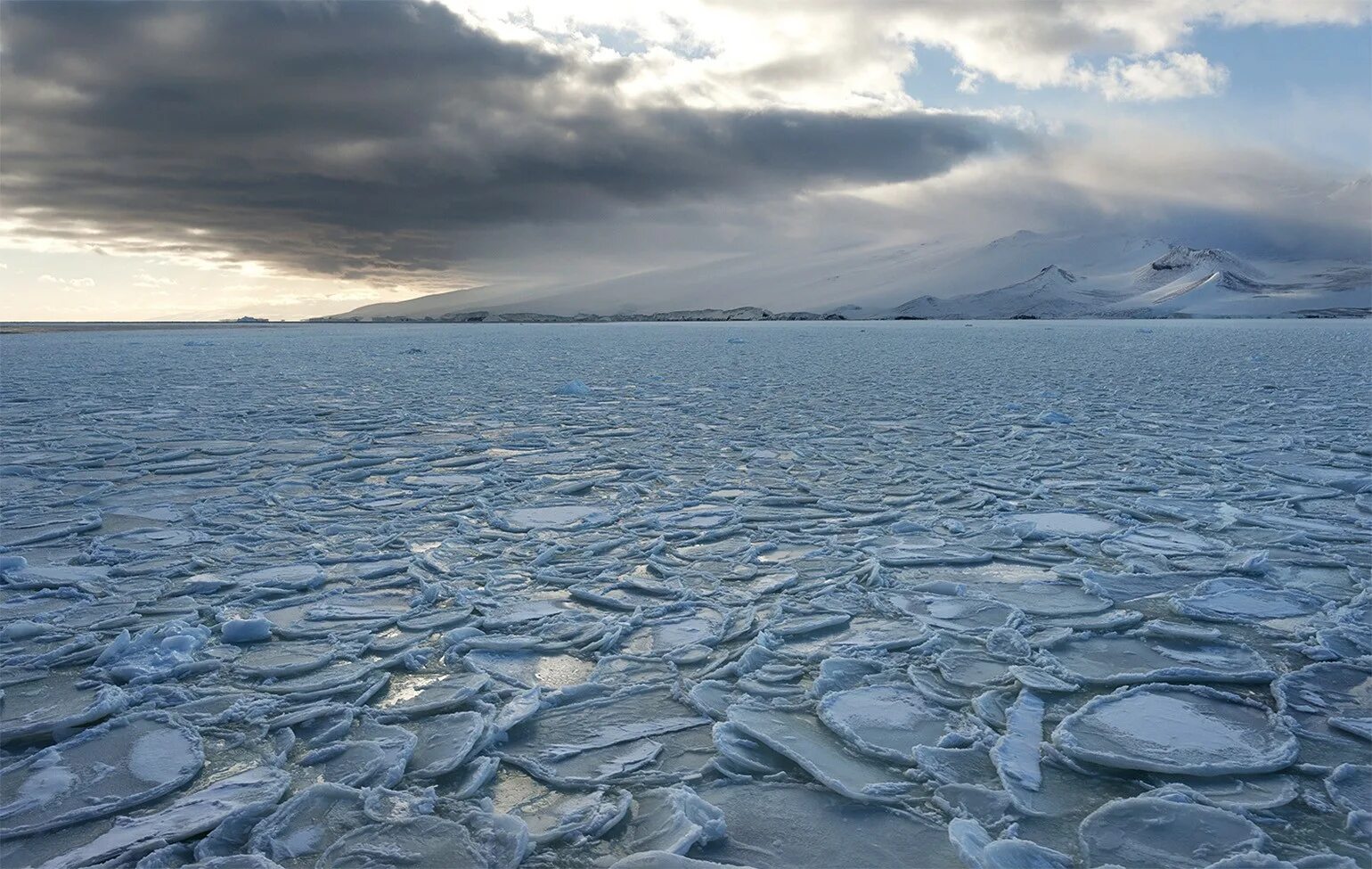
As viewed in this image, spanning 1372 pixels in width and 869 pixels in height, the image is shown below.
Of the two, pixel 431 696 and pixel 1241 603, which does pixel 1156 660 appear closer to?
pixel 1241 603

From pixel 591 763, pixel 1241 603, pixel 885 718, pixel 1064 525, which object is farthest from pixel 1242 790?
pixel 1064 525

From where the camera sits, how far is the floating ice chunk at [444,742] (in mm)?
2333

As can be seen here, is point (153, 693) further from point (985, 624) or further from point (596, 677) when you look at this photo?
point (985, 624)

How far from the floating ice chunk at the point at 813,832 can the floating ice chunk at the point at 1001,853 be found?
3cm

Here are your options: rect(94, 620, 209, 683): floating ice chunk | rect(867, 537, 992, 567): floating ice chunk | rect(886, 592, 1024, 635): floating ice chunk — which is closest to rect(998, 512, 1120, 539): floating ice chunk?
rect(867, 537, 992, 567): floating ice chunk

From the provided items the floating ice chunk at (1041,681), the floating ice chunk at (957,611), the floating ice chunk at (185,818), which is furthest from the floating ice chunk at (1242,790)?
the floating ice chunk at (185,818)

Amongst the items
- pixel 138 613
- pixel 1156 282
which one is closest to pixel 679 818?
pixel 138 613

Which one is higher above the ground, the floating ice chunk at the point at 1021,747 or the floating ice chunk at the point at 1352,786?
the floating ice chunk at the point at 1021,747

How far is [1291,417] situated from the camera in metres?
8.88

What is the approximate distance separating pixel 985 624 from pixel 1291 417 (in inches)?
300

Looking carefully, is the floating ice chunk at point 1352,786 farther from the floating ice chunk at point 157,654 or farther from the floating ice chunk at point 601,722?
the floating ice chunk at point 157,654

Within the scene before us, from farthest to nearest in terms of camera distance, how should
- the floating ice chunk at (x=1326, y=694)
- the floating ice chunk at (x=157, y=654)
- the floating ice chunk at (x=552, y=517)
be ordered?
the floating ice chunk at (x=552, y=517) < the floating ice chunk at (x=157, y=654) < the floating ice chunk at (x=1326, y=694)

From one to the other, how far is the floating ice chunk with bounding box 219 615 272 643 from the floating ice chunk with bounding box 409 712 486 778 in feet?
3.38

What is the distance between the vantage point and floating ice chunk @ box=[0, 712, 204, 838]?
83.9 inches
